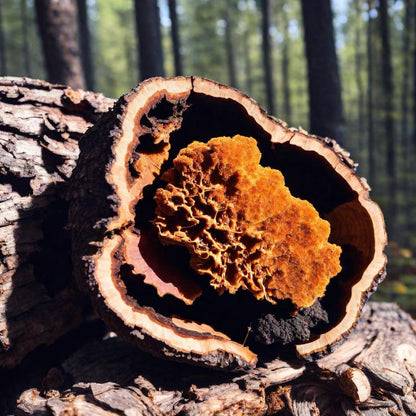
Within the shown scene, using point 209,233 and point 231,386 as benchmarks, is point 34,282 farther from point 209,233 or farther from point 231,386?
point 231,386

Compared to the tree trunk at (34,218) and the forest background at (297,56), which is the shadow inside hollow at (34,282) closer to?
the tree trunk at (34,218)

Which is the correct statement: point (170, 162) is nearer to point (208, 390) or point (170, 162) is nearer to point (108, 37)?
A: point (208, 390)

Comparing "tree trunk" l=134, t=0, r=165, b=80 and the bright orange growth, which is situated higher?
"tree trunk" l=134, t=0, r=165, b=80

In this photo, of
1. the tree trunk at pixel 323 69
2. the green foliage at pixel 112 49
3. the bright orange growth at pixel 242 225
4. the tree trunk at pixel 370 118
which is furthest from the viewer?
the green foliage at pixel 112 49

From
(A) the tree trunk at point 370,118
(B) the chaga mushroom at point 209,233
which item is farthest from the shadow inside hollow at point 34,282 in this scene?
(A) the tree trunk at point 370,118

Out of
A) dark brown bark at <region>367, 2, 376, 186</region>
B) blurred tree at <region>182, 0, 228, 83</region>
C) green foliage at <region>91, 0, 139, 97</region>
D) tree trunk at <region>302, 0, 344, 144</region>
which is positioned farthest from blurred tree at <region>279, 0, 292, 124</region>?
tree trunk at <region>302, 0, 344, 144</region>

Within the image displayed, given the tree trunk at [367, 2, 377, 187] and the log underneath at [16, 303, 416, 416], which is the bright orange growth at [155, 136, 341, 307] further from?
the tree trunk at [367, 2, 377, 187]

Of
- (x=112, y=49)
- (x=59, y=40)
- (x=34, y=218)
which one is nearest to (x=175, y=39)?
(x=59, y=40)

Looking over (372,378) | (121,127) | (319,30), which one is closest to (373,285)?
(372,378)
